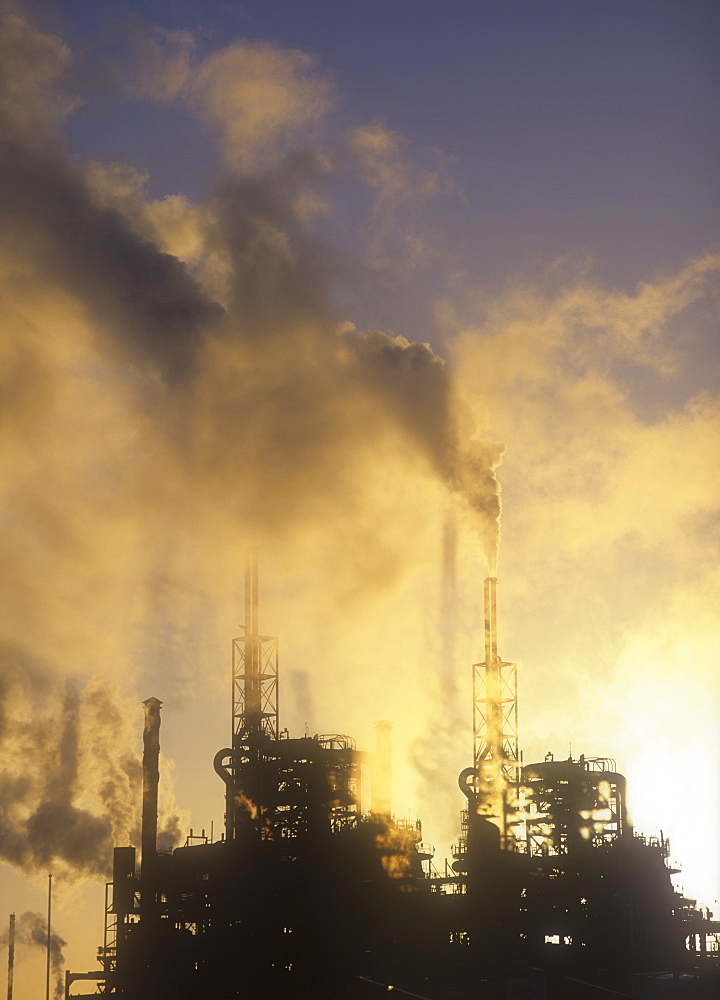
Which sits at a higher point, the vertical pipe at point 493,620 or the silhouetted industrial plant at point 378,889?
the vertical pipe at point 493,620

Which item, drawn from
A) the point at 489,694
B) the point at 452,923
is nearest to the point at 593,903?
the point at 452,923

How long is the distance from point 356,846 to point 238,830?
829cm

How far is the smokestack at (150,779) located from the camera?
83.6 metres

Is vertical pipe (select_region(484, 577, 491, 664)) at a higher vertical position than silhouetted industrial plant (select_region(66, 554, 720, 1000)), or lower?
higher

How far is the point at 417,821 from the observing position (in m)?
85.9

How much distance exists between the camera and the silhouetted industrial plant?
2963 inches

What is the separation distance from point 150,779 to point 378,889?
16715 mm

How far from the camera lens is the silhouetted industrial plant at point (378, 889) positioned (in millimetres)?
75250

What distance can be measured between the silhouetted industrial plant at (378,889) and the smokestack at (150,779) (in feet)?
0.30

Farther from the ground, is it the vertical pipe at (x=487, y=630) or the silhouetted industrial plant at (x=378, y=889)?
the vertical pipe at (x=487, y=630)

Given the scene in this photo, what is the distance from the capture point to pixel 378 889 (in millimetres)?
79250

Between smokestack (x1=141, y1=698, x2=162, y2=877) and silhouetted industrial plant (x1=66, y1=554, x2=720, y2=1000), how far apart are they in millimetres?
91

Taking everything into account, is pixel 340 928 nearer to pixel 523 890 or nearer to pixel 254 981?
pixel 254 981

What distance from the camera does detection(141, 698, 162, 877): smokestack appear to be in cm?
8362
